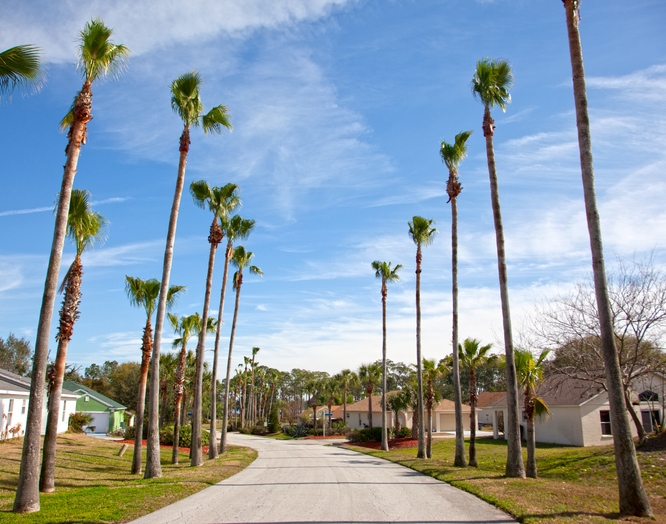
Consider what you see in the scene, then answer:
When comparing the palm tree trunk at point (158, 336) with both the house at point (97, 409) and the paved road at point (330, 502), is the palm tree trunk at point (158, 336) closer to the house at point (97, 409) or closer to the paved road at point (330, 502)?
the paved road at point (330, 502)

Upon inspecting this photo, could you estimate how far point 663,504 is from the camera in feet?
38.4

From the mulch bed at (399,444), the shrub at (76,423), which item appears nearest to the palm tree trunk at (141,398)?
the mulch bed at (399,444)

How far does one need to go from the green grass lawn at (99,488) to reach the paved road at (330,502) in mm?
618

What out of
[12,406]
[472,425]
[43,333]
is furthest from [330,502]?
[12,406]

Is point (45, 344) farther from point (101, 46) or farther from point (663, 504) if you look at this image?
point (663, 504)

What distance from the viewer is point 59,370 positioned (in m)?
14.4

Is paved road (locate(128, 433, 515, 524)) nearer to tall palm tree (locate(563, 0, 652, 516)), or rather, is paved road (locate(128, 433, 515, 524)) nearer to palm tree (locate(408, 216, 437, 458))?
tall palm tree (locate(563, 0, 652, 516))

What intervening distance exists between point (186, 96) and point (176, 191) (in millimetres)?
3820

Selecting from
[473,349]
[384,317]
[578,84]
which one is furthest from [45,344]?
[384,317]

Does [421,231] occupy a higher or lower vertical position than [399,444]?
higher

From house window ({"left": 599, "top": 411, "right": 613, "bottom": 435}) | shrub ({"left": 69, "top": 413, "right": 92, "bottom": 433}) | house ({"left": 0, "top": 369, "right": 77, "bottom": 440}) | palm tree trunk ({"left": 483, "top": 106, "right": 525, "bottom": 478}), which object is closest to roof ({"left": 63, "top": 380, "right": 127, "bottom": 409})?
shrub ({"left": 69, "top": 413, "right": 92, "bottom": 433})

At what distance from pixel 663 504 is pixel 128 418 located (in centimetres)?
5136

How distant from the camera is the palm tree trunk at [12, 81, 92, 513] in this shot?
1023 cm

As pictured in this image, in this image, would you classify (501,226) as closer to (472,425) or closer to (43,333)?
(472,425)
